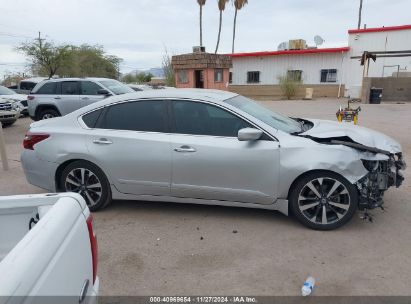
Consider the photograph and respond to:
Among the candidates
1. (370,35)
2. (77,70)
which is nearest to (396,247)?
(370,35)

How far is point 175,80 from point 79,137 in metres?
22.6

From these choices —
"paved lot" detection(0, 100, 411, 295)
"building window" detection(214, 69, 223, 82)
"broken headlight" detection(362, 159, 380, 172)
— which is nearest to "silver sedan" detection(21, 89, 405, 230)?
"broken headlight" detection(362, 159, 380, 172)

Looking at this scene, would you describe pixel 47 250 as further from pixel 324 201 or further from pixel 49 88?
pixel 49 88

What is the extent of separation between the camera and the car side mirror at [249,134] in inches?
150

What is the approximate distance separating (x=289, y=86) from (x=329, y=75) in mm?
3804

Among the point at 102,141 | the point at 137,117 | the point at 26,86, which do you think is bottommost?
the point at 102,141

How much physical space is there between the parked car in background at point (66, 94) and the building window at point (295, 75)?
64.7ft

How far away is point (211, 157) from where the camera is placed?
13.1 ft

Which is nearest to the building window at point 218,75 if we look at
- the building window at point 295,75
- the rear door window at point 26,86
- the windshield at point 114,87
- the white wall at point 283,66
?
the white wall at point 283,66

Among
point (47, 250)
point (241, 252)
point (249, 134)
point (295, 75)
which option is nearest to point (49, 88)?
point (249, 134)

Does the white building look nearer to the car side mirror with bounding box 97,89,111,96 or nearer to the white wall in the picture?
the white wall

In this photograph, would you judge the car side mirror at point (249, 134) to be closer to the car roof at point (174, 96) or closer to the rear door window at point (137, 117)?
the car roof at point (174, 96)

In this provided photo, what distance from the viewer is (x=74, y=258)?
1614 mm

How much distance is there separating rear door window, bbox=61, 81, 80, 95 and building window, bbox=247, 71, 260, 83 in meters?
21.9
